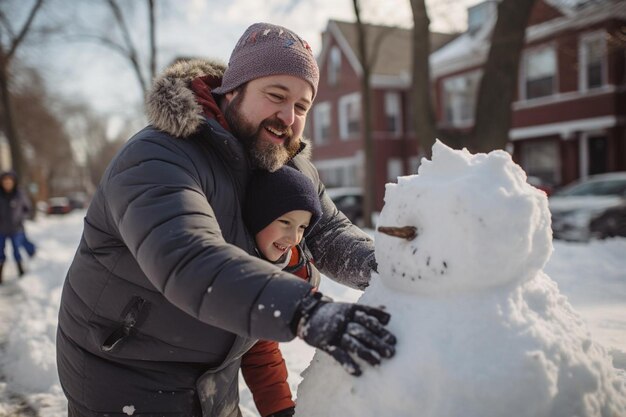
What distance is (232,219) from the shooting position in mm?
1709

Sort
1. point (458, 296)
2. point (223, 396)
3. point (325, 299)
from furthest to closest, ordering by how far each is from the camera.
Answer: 1. point (223, 396)
2. point (458, 296)
3. point (325, 299)

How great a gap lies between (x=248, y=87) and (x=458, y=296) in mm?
1079

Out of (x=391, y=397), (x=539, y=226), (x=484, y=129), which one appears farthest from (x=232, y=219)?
(x=484, y=129)

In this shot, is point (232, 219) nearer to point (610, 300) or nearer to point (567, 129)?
point (610, 300)

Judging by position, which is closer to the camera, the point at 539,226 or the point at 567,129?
the point at 539,226

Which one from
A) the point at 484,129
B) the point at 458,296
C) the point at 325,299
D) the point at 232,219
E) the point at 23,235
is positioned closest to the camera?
the point at 325,299

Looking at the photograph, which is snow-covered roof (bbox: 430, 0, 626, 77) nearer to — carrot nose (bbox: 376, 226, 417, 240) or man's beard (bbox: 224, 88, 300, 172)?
man's beard (bbox: 224, 88, 300, 172)

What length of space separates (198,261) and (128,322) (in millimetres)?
512

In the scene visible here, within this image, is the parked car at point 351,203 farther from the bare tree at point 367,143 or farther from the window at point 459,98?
the window at point 459,98

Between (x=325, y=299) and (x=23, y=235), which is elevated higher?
(x=325, y=299)

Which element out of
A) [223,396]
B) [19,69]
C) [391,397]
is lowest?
[223,396]

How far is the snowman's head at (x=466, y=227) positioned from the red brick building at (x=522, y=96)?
8.45 m

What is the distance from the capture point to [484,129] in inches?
311

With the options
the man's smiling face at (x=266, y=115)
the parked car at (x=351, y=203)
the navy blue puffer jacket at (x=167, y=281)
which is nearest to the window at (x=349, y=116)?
the parked car at (x=351, y=203)
